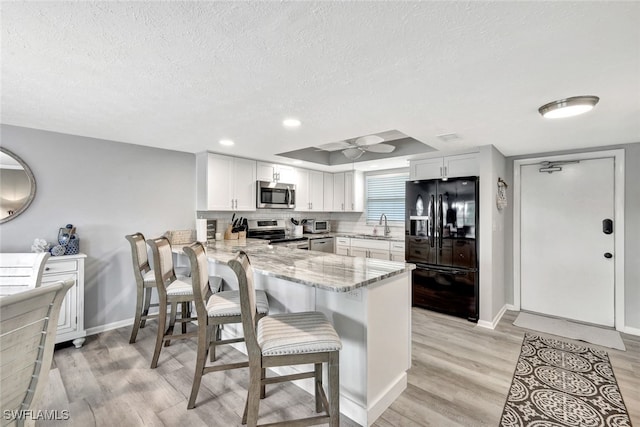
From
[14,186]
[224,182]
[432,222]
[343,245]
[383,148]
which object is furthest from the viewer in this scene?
[343,245]

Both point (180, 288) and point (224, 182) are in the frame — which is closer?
point (180, 288)

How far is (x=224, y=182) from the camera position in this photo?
13.3 ft

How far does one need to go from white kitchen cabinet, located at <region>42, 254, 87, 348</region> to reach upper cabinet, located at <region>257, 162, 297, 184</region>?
245 cm

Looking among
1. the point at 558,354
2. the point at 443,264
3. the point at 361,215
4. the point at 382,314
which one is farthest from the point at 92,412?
the point at 361,215

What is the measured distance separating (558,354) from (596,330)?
3.85 ft

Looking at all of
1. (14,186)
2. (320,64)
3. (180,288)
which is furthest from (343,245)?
(14,186)

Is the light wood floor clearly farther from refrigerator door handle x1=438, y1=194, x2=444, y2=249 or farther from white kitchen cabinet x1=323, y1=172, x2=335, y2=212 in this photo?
white kitchen cabinet x1=323, y1=172, x2=335, y2=212

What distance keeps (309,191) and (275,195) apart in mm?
827

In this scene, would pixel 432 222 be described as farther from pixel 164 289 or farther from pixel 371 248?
pixel 164 289

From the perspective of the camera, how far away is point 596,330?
3.41 m

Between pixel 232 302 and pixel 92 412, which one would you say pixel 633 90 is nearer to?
pixel 232 302

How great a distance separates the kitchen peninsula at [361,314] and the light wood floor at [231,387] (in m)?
0.13

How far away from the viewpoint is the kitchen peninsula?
1.82m

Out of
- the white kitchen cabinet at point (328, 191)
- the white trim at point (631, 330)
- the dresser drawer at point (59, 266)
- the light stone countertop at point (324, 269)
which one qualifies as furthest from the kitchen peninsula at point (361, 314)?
the white kitchen cabinet at point (328, 191)
